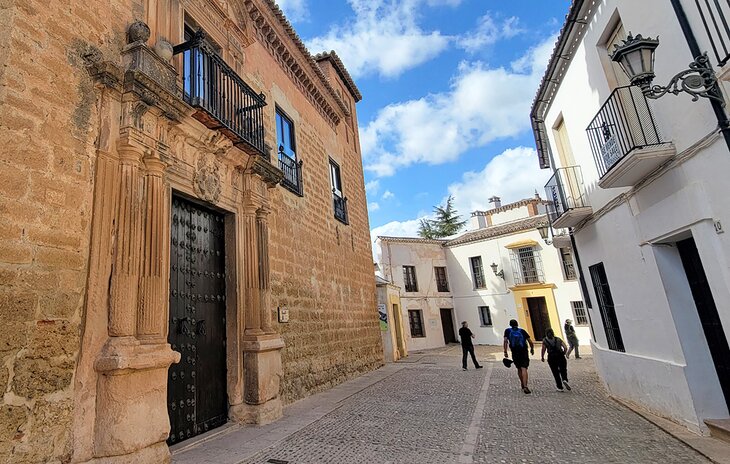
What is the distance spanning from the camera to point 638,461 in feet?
11.4

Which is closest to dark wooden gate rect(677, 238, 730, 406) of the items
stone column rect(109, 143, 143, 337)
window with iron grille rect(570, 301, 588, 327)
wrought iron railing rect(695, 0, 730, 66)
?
wrought iron railing rect(695, 0, 730, 66)

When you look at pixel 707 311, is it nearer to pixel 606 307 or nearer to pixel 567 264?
pixel 606 307

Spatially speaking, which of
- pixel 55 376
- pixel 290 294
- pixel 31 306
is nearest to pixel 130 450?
pixel 55 376

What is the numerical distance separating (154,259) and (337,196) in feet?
21.5

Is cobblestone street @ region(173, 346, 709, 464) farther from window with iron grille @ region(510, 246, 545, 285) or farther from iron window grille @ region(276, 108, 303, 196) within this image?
window with iron grille @ region(510, 246, 545, 285)

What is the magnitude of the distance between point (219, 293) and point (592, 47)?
6550 mm

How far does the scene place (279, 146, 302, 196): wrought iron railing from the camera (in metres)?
7.12

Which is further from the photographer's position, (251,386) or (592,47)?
(592,47)

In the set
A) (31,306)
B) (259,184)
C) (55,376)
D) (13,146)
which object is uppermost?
(259,184)

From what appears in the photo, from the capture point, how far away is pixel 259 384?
470 centimetres

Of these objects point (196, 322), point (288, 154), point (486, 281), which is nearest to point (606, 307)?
point (288, 154)

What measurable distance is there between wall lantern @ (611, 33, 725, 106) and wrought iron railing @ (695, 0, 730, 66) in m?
0.13

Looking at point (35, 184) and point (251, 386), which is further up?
point (35, 184)

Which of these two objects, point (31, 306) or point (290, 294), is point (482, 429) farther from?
point (31, 306)
